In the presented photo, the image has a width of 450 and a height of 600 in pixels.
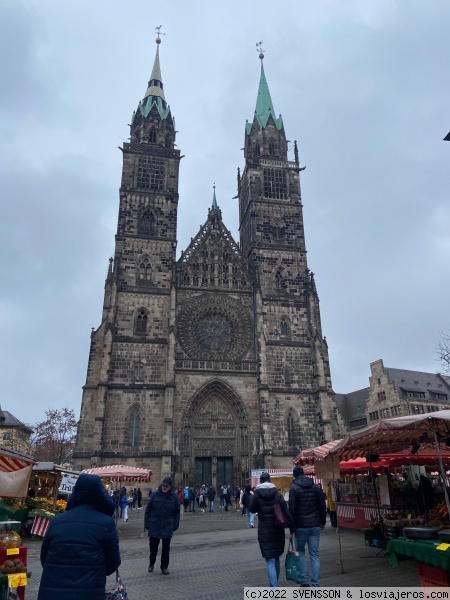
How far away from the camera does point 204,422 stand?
92.5 feet

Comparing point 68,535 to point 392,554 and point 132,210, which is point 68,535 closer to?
point 392,554

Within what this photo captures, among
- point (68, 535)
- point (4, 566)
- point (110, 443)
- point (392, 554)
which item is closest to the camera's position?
point (68, 535)

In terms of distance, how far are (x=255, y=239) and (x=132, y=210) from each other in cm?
977

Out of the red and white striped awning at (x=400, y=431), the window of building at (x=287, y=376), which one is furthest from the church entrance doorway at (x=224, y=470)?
the red and white striped awning at (x=400, y=431)

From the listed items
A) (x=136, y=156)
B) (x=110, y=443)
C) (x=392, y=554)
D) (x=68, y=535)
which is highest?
(x=136, y=156)

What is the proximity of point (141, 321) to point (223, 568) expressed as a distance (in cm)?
2231

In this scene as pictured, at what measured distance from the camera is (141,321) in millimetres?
29734

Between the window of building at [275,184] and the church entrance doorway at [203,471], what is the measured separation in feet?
70.8

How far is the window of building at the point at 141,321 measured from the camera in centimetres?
2948

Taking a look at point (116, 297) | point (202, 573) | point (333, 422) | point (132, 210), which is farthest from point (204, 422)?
point (202, 573)

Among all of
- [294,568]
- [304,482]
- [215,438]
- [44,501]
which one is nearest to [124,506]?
[44,501]

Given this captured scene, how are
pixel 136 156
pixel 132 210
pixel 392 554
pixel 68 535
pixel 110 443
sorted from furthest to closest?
pixel 136 156 → pixel 132 210 → pixel 110 443 → pixel 392 554 → pixel 68 535

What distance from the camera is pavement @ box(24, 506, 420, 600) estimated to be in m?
6.77

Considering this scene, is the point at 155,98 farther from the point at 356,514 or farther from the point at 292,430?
the point at 356,514
